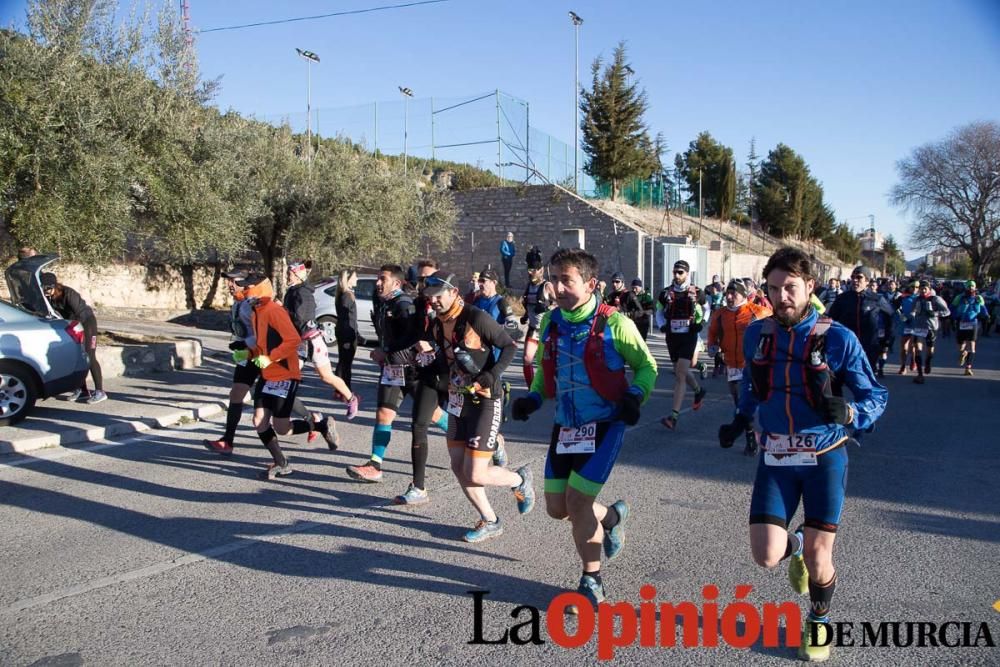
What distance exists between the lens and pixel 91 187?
36.8ft

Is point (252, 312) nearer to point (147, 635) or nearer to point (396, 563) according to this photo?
point (396, 563)

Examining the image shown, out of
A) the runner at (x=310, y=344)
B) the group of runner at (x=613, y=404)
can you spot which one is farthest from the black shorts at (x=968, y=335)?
the group of runner at (x=613, y=404)

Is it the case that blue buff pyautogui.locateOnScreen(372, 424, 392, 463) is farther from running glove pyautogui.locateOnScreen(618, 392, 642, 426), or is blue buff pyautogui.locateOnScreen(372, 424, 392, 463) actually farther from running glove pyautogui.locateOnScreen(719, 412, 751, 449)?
running glove pyautogui.locateOnScreen(719, 412, 751, 449)

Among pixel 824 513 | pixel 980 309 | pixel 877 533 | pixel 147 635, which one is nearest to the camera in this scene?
pixel 824 513

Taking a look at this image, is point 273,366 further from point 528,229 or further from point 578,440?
point 528,229

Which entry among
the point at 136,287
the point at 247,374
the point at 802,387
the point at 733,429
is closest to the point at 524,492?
the point at 733,429

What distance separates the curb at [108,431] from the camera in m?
7.73

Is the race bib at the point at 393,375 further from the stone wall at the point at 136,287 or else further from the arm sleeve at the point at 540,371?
the stone wall at the point at 136,287

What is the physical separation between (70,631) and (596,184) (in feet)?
101

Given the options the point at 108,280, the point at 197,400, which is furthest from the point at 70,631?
the point at 108,280

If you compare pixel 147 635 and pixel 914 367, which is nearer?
pixel 147 635

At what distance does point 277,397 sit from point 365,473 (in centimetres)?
99

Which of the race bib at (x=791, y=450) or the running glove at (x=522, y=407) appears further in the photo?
the running glove at (x=522, y=407)

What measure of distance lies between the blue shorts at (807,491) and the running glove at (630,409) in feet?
2.03
